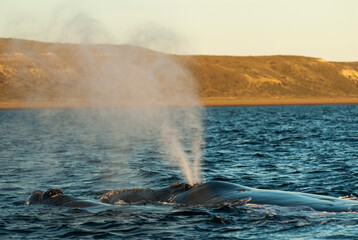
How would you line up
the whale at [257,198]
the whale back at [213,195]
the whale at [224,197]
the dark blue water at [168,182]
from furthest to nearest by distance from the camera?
the whale back at [213,195]
the whale at [224,197]
the whale at [257,198]
the dark blue water at [168,182]

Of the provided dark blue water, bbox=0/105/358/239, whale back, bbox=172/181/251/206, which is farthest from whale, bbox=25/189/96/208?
whale back, bbox=172/181/251/206

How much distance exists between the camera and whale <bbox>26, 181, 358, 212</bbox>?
15.2 m

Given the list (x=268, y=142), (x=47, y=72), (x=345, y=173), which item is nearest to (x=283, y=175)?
(x=345, y=173)

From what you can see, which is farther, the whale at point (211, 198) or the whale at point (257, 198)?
the whale at point (211, 198)

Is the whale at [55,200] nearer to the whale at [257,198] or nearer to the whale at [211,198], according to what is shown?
the whale at [211,198]

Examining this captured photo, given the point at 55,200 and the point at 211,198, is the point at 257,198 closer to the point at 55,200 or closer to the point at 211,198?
the point at 211,198

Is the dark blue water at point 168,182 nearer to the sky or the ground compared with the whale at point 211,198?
nearer to the ground

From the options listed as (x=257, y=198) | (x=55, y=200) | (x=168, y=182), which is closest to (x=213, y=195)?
(x=257, y=198)

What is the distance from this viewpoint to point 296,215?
14.2 meters

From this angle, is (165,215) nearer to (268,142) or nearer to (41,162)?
(41,162)

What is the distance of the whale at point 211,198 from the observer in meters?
15.2

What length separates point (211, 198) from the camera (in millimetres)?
16297

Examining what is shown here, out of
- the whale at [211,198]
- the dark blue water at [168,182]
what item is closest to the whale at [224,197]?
the whale at [211,198]

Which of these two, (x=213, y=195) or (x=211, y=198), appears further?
(x=213, y=195)
